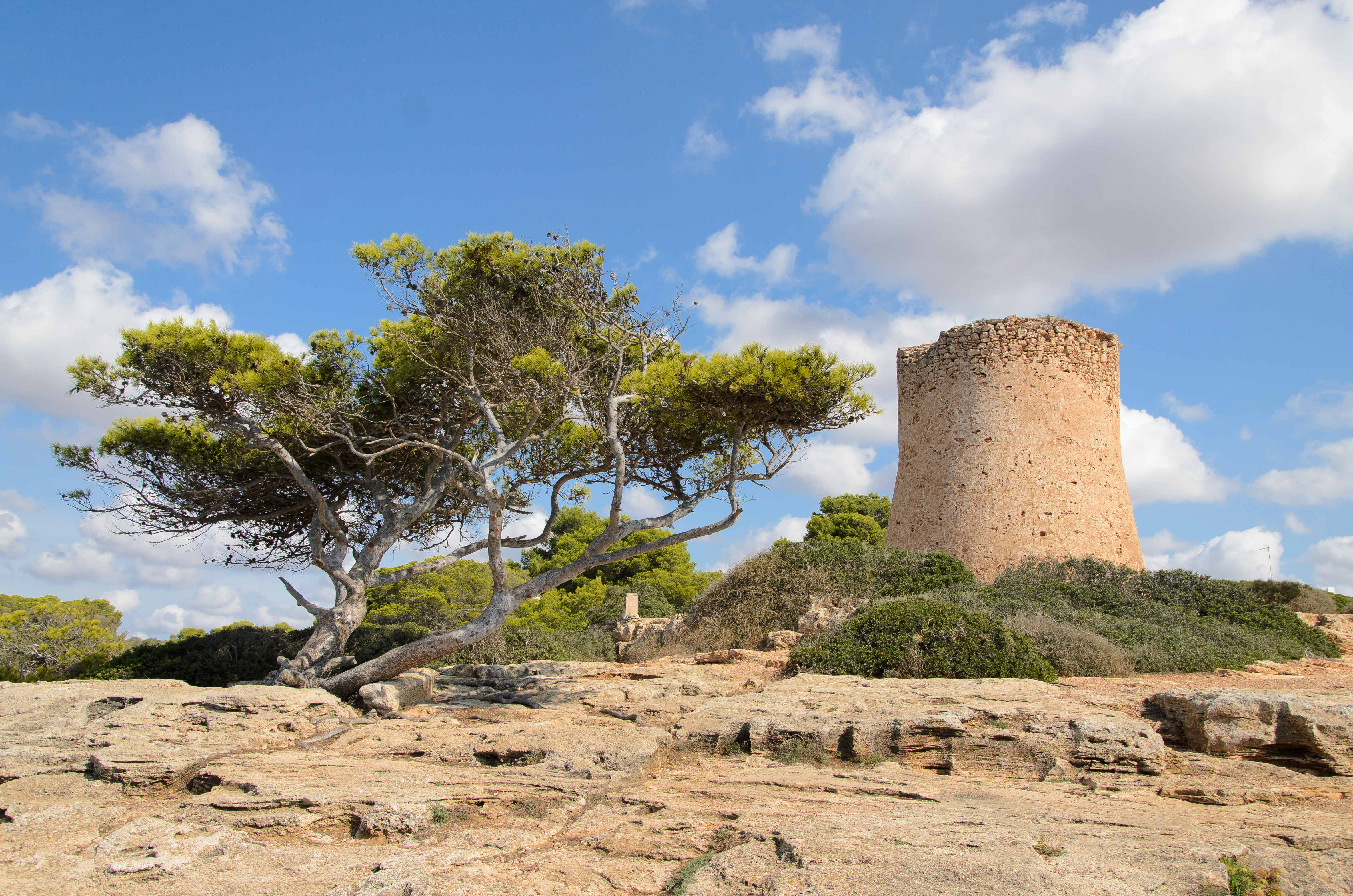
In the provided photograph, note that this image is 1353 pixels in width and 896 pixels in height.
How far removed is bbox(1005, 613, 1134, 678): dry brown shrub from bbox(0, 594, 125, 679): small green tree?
1392 centimetres

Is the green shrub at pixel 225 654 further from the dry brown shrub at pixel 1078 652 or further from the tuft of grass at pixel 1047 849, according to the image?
the tuft of grass at pixel 1047 849

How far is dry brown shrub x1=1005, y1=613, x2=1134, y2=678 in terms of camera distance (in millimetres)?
9242

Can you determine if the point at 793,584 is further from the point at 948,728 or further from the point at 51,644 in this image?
the point at 51,644

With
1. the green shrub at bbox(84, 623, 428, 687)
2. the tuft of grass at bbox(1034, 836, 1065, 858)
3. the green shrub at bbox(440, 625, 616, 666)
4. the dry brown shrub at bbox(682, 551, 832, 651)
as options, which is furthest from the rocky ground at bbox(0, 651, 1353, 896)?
the dry brown shrub at bbox(682, 551, 832, 651)

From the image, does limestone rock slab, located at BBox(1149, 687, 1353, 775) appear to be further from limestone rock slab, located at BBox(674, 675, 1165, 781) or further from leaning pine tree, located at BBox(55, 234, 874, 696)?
leaning pine tree, located at BBox(55, 234, 874, 696)

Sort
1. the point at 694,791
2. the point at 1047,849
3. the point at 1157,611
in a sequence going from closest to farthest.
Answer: the point at 1047,849 → the point at 694,791 → the point at 1157,611

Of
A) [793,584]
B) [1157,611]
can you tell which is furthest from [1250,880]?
[1157,611]

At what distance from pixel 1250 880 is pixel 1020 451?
1366 cm

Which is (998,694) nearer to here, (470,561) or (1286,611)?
(1286,611)

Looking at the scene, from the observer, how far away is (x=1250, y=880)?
11.7 feet

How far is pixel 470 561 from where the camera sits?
2580 centimetres

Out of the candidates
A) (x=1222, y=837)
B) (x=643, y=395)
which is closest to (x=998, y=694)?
(x=1222, y=837)

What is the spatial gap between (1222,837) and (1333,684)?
5966 mm

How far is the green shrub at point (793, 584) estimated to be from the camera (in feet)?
44.9
